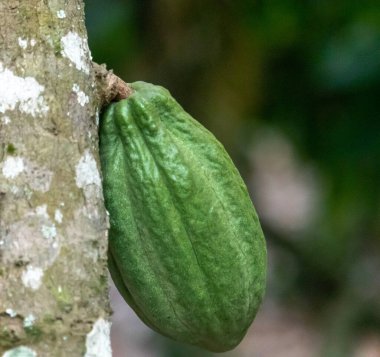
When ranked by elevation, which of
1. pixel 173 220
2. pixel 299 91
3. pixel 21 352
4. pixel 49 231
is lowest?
pixel 21 352

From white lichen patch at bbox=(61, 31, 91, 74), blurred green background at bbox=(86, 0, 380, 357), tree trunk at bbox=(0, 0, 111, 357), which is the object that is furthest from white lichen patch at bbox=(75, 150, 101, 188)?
blurred green background at bbox=(86, 0, 380, 357)

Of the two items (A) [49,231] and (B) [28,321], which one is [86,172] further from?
(B) [28,321]

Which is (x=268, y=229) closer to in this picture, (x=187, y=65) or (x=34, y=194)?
(x=187, y=65)

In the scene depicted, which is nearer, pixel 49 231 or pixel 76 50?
pixel 49 231

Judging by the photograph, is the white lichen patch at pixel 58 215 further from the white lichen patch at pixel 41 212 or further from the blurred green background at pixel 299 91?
the blurred green background at pixel 299 91

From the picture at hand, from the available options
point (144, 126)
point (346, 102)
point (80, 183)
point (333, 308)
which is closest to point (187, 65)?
point (346, 102)

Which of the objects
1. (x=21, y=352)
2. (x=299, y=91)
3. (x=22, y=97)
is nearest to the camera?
(x=21, y=352)

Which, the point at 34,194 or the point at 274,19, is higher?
the point at 274,19

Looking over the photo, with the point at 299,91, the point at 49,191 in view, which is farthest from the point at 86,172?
the point at 299,91
